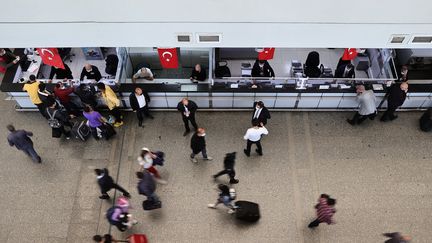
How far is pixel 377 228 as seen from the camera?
9.27 meters

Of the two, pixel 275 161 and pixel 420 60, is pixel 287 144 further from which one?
pixel 420 60

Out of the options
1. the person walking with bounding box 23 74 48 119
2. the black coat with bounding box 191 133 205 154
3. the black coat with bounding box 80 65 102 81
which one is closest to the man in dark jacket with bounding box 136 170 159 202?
the black coat with bounding box 191 133 205 154

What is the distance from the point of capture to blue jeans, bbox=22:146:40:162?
9922 millimetres

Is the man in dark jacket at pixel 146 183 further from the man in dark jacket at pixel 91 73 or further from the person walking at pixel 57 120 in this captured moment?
the man in dark jacket at pixel 91 73

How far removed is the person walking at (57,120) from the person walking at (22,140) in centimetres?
71

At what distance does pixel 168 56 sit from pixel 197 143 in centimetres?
227

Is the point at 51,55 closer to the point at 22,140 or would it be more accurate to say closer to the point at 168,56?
the point at 22,140

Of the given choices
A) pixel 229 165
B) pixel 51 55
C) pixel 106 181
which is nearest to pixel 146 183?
pixel 106 181

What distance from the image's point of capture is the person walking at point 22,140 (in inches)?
372

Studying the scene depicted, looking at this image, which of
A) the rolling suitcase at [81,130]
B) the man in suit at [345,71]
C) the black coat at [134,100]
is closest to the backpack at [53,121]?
the rolling suitcase at [81,130]

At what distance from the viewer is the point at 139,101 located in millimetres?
10117

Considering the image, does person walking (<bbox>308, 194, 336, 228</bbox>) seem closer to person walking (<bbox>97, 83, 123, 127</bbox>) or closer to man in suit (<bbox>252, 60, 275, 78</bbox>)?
man in suit (<bbox>252, 60, 275, 78</bbox>)
